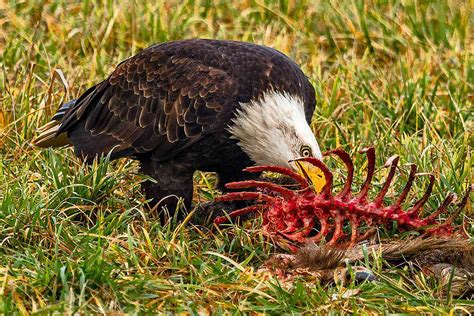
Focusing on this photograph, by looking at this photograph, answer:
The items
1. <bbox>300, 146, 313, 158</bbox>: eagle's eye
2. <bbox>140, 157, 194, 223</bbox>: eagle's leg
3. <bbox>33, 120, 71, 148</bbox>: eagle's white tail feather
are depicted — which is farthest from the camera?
<bbox>33, 120, 71, 148</bbox>: eagle's white tail feather

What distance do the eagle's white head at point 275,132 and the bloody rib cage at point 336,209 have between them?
22 cm

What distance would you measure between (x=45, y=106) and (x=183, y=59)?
1.14 metres

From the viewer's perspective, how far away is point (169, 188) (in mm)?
6141

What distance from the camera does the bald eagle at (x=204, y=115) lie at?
603 centimetres

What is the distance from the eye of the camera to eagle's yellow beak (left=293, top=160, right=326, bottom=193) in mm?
5918

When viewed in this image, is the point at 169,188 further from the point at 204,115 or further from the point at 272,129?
the point at 272,129

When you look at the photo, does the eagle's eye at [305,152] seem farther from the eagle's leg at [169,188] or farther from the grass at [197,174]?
the eagle's leg at [169,188]

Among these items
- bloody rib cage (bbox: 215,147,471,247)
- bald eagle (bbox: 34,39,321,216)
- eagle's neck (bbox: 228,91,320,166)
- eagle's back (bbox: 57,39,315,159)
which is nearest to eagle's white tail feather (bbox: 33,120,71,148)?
eagle's back (bbox: 57,39,315,159)

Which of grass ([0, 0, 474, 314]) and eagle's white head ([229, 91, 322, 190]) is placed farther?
eagle's white head ([229, 91, 322, 190])

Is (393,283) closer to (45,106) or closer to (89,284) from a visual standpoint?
(89,284)

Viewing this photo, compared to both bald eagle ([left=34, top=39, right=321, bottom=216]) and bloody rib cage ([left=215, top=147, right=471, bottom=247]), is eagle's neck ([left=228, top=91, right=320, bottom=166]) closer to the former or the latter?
bald eagle ([left=34, top=39, right=321, bottom=216])

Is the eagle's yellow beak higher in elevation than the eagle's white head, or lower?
lower

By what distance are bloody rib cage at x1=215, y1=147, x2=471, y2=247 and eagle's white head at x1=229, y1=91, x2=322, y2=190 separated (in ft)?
0.73

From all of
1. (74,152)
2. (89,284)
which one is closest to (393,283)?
(89,284)
